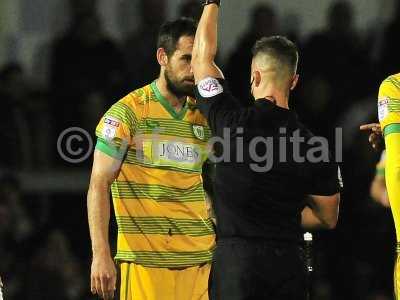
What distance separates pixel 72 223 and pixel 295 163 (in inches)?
180

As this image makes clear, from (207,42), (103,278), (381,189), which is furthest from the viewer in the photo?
→ (381,189)

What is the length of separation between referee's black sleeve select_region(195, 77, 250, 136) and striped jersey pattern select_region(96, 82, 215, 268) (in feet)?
3.03

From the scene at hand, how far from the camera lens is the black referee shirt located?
17.8 ft

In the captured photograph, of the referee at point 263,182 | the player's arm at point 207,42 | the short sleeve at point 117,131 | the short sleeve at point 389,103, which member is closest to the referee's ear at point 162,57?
the short sleeve at point 117,131

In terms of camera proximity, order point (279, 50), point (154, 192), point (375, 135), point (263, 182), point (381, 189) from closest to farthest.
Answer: point (263, 182) → point (279, 50) → point (375, 135) → point (154, 192) → point (381, 189)

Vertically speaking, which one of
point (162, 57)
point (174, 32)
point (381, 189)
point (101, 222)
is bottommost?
point (101, 222)

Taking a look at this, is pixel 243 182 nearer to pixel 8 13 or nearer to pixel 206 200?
pixel 206 200

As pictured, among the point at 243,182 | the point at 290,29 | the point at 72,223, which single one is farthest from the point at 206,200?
the point at 290,29

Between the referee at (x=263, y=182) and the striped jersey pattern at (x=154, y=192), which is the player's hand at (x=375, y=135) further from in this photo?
the striped jersey pattern at (x=154, y=192)

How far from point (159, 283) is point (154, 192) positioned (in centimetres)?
48

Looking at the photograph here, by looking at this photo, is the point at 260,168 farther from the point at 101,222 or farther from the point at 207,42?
the point at 101,222

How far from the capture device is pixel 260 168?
5.44 m

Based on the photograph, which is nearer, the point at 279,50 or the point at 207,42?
the point at 279,50

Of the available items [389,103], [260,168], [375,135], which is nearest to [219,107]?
[260,168]
